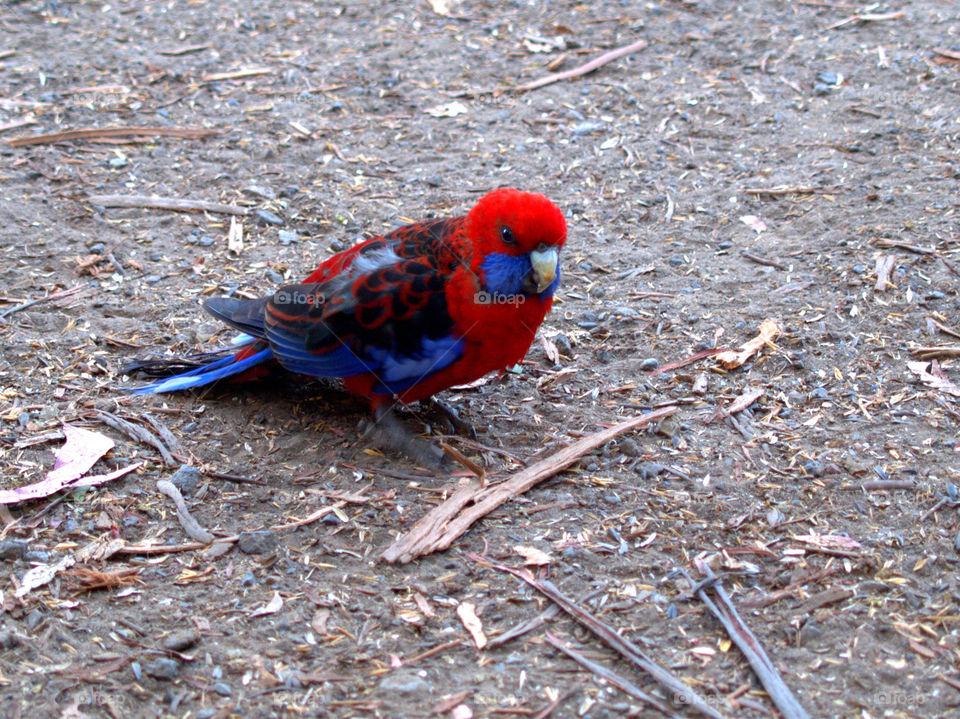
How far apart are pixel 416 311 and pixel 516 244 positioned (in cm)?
55

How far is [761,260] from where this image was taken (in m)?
5.21

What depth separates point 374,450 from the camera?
158 inches

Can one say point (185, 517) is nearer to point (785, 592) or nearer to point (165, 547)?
point (165, 547)

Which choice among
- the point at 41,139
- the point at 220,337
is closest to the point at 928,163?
the point at 220,337

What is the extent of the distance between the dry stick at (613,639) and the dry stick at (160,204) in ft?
11.5

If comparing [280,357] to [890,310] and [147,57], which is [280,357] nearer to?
[890,310]

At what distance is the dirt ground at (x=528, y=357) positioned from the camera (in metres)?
2.81

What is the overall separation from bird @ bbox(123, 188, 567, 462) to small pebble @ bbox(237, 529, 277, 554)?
0.93 meters

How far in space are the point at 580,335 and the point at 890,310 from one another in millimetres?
1720

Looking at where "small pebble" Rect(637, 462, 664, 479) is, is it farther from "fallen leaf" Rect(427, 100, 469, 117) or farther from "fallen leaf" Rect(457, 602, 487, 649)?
"fallen leaf" Rect(427, 100, 469, 117)

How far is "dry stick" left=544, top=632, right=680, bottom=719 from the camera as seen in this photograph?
2.60 m

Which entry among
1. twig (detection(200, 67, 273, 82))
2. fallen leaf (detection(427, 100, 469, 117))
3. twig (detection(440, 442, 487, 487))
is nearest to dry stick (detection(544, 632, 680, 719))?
twig (detection(440, 442, 487, 487))

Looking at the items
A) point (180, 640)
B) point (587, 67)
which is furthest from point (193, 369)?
point (587, 67)

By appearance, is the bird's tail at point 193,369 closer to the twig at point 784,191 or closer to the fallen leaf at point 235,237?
the fallen leaf at point 235,237
